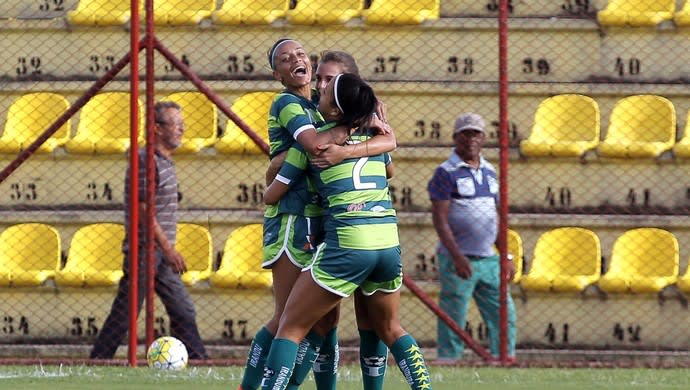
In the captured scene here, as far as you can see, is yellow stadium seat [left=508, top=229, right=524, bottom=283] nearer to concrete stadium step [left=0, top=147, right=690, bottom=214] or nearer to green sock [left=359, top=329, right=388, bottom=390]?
concrete stadium step [left=0, top=147, right=690, bottom=214]

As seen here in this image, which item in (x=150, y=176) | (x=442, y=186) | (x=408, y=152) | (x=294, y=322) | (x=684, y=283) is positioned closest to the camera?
(x=294, y=322)

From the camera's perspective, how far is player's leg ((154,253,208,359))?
10.9 metres

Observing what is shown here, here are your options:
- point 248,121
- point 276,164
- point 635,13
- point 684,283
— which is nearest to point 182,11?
point 248,121

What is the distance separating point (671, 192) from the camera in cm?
1241

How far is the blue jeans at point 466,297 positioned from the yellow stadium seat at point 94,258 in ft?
9.00

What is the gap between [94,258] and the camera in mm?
12375

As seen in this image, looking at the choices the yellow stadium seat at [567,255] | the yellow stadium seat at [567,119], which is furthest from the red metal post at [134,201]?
the yellow stadium seat at [567,119]

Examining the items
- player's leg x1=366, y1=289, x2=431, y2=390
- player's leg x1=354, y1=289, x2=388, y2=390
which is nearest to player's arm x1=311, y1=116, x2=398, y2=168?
Result: player's leg x1=366, y1=289, x2=431, y2=390

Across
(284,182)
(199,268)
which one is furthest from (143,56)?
(284,182)

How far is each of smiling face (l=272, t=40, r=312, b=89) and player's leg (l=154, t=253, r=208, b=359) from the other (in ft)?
13.0

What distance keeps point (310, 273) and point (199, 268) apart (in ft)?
18.6

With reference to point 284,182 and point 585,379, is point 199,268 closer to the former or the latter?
point 585,379

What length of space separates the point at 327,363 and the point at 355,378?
2528mm

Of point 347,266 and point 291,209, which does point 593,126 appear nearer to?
point 291,209
